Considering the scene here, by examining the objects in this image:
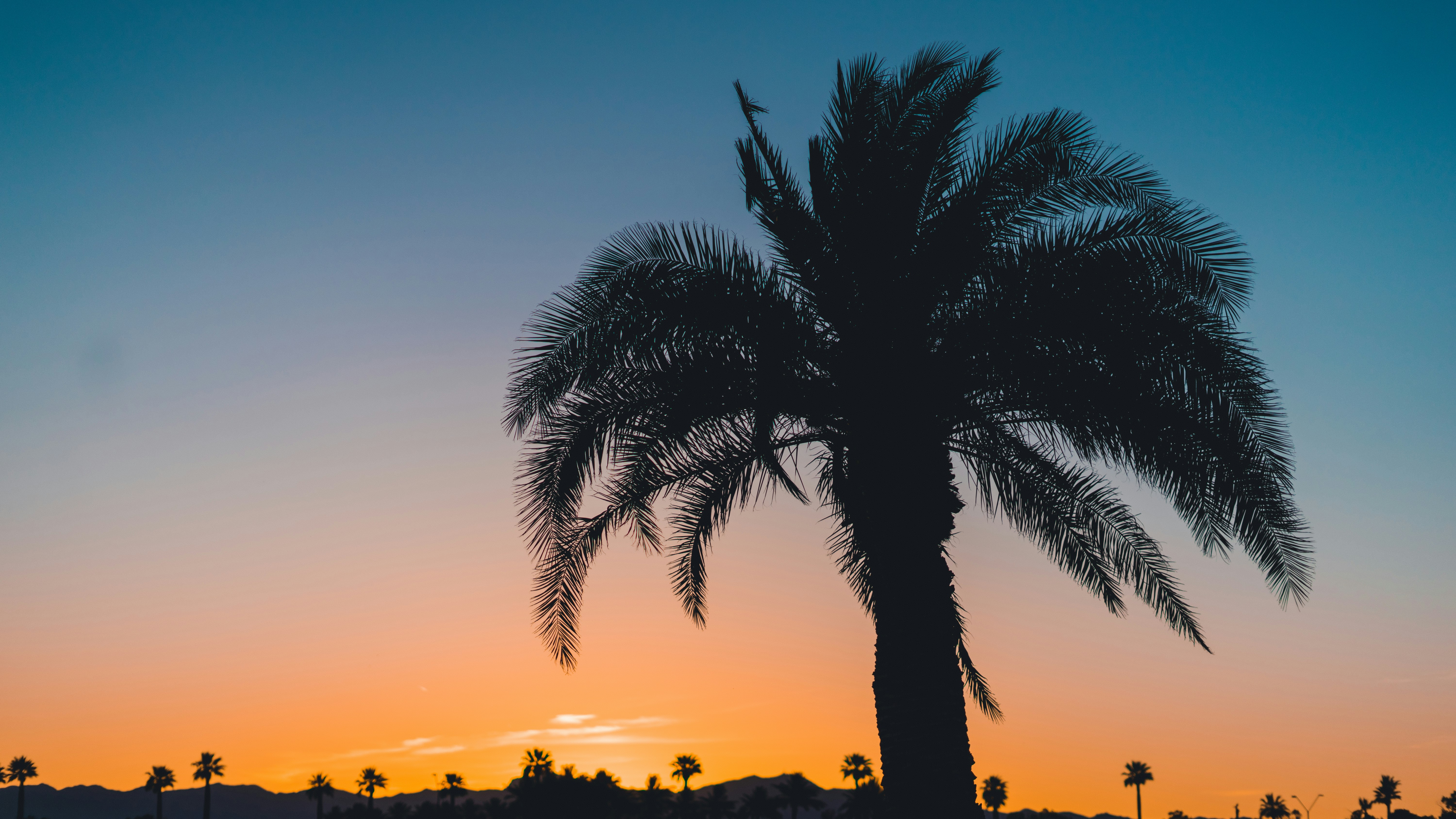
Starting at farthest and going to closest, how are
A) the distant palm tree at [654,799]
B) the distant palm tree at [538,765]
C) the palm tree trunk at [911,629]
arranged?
the distant palm tree at [654,799] → the distant palm tree at [538,765] → the palm tree trunk at [911,629]

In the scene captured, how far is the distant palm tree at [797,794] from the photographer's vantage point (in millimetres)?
74562

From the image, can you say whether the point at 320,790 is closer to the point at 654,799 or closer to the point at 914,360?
the point at 654,799

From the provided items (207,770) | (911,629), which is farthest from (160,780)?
(911,629)

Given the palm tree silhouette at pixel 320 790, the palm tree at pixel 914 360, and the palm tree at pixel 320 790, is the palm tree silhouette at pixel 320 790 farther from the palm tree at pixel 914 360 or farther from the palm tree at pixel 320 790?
the palm tree at pixel 914 360

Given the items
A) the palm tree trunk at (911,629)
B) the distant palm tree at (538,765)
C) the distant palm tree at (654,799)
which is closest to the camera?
the palm tree trunk at (911,629)

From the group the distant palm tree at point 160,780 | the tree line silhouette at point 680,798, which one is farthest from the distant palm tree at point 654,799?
the distant palm tree at point 160,780

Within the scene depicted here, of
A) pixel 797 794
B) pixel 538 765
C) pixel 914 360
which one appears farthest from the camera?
pixel 797 794

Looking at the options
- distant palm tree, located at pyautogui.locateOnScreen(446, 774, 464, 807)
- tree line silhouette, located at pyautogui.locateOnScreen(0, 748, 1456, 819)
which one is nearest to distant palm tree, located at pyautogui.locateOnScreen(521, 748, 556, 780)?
tree line silhouette, located at pyautogui.locateOnScreen(0, 748, 1456, 819)

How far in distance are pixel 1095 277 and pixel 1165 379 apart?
1.26m

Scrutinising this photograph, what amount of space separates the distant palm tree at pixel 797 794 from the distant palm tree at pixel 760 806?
3.15 ft

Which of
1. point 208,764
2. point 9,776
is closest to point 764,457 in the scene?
point 208,764

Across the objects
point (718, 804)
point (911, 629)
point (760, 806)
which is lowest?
point (760, 806)

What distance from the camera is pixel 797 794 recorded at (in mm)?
74812

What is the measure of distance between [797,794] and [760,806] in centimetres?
401
